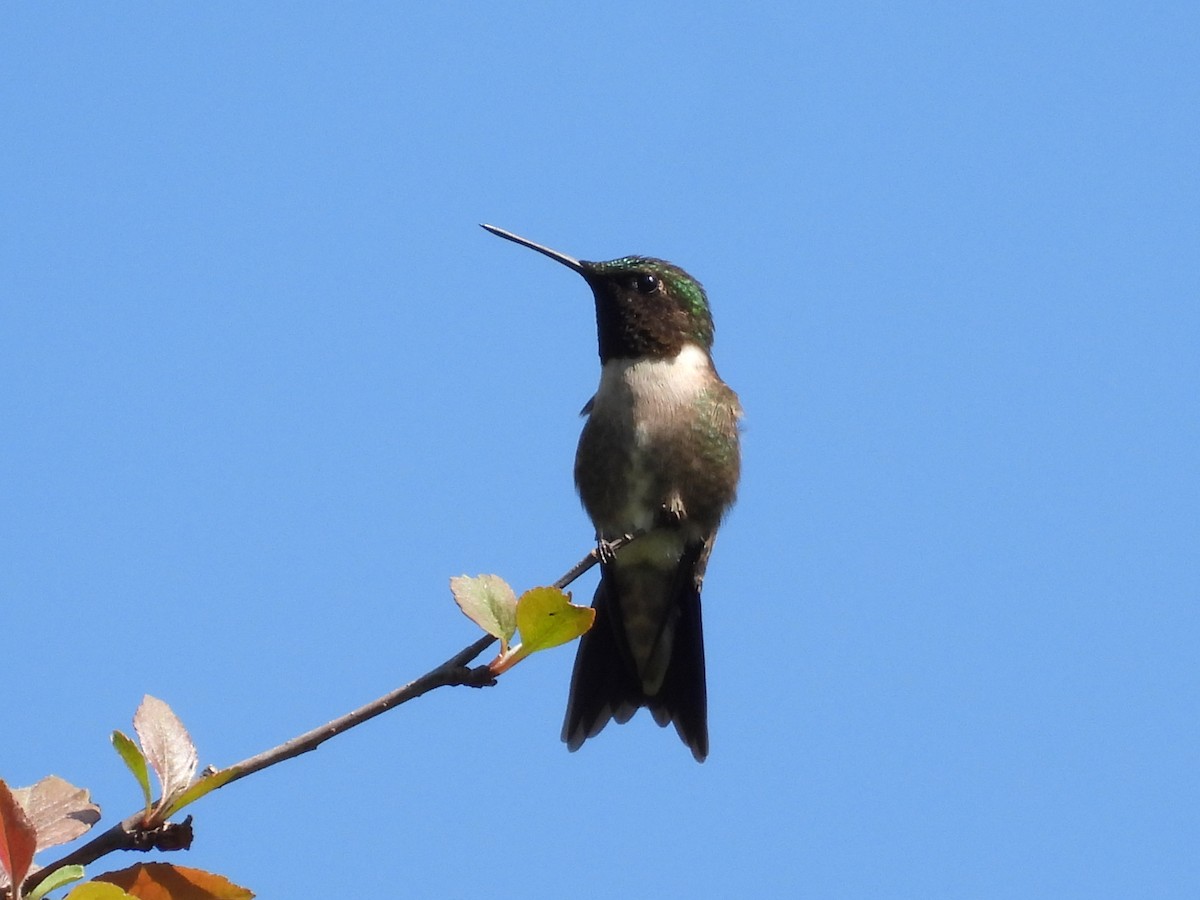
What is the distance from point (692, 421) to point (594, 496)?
48 cm

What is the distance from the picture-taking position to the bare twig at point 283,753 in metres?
1.44

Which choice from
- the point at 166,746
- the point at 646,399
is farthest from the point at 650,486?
the point at 166,746

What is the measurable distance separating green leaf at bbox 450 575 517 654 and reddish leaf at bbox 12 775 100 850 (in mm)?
554

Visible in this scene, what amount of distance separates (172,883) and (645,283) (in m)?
4.73

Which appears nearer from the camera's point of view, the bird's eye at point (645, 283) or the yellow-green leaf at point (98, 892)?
the yellow-green leaf at point (98, 892)

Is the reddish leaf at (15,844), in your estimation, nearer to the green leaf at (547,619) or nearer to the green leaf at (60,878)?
the green leaf at (60,878)

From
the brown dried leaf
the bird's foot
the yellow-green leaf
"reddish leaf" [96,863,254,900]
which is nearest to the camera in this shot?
the yellow-green leaf

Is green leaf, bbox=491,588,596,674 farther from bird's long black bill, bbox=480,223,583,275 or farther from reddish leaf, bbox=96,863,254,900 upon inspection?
bird's long black bill, bbox=480,223,583,275

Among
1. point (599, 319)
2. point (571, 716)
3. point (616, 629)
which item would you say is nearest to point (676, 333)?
point (599, 319)

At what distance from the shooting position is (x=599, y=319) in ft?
20.0

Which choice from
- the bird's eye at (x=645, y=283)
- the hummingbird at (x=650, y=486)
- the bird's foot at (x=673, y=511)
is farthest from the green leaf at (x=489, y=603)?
the bird's eye at (x=645, y=283)

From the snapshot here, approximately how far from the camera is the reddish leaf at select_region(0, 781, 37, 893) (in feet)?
4.87

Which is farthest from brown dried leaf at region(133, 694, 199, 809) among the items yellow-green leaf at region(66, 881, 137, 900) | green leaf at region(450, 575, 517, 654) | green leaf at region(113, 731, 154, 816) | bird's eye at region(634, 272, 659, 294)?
bird's eye at region(634, 272, 659, 294)

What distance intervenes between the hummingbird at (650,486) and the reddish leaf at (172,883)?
361 cm
